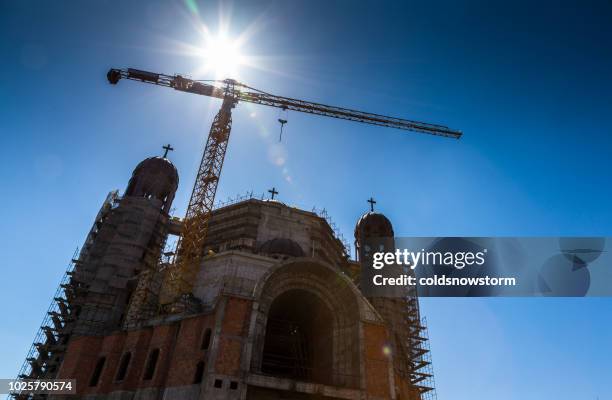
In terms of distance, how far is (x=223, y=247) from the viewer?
1500 inches

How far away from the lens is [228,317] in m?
24.5

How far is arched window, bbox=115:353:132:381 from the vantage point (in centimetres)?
2747

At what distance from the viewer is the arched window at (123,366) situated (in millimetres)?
27469

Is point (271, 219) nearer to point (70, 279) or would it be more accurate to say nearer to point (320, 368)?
point (320, 368)

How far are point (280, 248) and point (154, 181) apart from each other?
1895cm

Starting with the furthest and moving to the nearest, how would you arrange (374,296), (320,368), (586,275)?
(374,296) < (320,368) < (586,275)

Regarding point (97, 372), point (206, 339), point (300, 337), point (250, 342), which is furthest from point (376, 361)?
point (97, 372)

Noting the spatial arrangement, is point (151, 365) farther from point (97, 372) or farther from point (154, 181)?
point (154, 181)

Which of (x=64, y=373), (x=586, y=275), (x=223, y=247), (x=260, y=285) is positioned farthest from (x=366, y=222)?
(x=64, y=373)

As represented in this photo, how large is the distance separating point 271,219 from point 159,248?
1239cm

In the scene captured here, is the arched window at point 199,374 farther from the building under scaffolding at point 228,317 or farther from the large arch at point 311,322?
the large arch at point 311,322

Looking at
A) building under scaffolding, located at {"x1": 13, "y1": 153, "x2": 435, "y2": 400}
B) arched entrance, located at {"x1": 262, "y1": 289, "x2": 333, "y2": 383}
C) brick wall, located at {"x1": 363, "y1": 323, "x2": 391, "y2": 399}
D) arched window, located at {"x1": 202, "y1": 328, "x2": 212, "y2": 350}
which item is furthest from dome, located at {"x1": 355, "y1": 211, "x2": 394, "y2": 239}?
arched window, located at {"x1": 202, "y1": 328, "x2": 212, "y2": 350}

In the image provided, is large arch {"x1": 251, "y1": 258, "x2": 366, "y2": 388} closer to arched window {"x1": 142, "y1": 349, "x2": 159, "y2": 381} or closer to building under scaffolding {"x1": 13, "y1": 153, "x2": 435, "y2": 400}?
building under scaffolding {"x1": 13, "y1": 153, "x2": 435, "y2": 400}

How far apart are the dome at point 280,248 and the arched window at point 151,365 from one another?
11.5m
